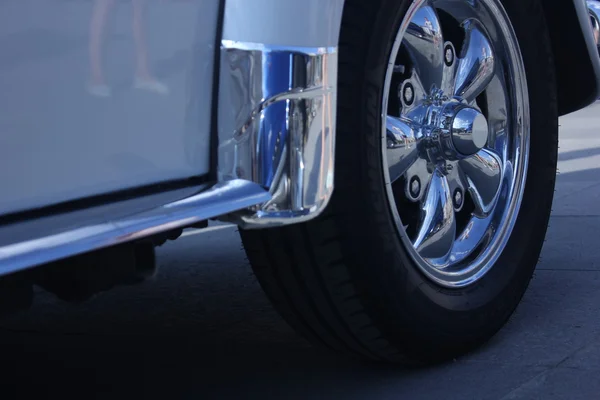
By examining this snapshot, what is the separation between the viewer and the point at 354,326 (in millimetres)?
1996

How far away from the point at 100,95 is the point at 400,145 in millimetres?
864

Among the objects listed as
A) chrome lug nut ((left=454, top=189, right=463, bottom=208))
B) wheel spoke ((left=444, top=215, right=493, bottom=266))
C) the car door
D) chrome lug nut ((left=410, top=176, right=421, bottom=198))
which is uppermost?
the car door

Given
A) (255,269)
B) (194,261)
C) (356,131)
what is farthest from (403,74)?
(194,261)

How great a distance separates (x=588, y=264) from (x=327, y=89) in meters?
1.66

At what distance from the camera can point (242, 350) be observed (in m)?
2.46

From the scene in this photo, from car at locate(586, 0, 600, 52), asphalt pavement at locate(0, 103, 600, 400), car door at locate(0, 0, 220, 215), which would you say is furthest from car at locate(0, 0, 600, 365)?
car at locate(586, 0, 600, 52)

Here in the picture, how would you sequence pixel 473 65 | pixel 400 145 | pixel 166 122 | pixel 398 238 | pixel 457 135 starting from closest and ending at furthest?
pixel 166 122, pixel 398 238, pixel 400 145, pixel 457 135, pixel 473 65

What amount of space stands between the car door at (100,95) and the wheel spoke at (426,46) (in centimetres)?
68

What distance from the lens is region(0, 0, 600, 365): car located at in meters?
1.43

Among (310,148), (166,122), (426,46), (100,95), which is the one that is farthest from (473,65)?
(100,95)

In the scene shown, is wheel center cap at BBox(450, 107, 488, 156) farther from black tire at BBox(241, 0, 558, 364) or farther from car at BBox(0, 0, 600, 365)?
black tire at BBox(241, 0, 558, 364)

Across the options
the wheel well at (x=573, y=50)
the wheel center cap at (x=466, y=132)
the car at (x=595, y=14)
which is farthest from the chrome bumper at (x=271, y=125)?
the car at (x=595, y=14)

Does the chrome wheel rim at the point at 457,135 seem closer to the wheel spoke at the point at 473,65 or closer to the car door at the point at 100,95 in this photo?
the wheel spoke at the point at 473,65

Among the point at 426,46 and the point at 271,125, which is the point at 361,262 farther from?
the point at 426,46
